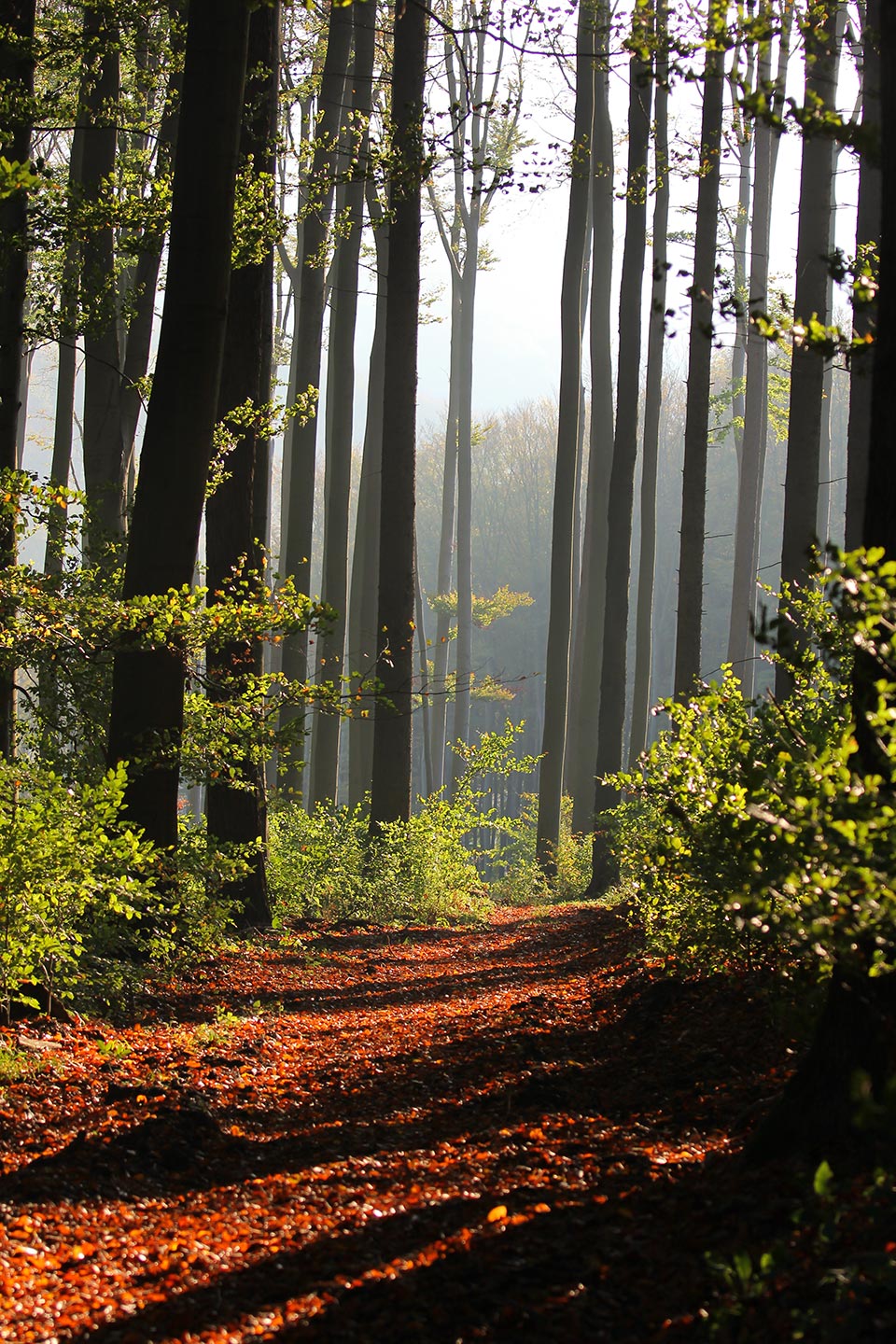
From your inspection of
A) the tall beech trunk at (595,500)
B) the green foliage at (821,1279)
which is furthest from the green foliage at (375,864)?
the green foliage at (821,1279)

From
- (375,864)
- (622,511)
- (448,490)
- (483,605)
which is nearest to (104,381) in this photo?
(375,864)

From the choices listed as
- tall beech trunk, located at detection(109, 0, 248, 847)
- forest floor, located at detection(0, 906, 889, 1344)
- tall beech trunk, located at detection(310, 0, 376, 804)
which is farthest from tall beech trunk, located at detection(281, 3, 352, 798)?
forest floor, located at detection(0, 906, 889, 1344)

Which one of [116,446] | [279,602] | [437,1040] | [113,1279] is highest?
[116,446]

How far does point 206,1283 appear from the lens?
2895 millimetres

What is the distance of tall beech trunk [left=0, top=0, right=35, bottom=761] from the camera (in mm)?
7418

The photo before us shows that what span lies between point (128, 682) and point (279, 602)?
1109 mm

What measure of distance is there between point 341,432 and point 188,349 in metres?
12.5

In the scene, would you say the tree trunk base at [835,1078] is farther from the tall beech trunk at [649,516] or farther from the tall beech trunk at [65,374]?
the tall beech trunk at [649,516]

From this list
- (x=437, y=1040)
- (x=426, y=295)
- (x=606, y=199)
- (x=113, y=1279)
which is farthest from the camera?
(x=426, y=295)

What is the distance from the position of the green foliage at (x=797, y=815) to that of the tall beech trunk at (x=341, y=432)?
37.5ft

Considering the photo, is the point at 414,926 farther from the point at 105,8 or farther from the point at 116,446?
the point at 105,8

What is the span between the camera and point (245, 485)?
9562 millimetres

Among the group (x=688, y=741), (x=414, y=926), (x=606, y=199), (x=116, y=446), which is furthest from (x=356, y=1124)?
(x=606, y=199)

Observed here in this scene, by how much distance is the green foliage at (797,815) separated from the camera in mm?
2381
